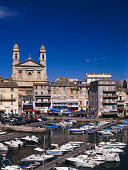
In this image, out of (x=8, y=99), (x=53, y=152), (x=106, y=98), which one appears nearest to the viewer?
(x=53, y=152)

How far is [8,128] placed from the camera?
215 feet

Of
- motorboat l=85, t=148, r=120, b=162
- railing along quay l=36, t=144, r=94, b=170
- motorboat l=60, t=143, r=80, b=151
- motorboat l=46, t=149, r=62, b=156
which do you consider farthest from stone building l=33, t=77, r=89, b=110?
motorboat l=85, t=148, r=120, b=162

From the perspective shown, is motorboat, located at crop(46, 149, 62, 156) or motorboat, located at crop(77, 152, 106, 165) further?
motorboat, located at crop(46, 149, 62, 156)

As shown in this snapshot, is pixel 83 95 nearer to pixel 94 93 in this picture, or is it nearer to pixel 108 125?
pixel 94 93

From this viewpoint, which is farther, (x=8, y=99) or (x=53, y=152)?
(x=8, y=99)

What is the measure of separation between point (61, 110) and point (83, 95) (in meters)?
11.5

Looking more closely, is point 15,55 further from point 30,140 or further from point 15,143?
point 15,143

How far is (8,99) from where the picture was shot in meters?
89.6

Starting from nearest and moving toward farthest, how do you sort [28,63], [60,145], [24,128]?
[60,145] < [24,128] < [28,63]

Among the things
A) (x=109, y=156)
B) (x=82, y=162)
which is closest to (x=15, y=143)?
(x=82, y=162)

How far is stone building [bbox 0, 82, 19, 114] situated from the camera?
89.4 meters

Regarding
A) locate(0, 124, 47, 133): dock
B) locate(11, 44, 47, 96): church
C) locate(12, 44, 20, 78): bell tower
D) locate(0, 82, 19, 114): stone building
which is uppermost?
locate(12, 44, 20, 78): bell tower

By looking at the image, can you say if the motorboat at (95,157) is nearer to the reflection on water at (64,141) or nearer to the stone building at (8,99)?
the reflection on water at (64,141)

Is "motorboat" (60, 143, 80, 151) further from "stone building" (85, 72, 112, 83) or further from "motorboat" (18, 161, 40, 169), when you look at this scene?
"stone building" (85, 72, 112, 83)
